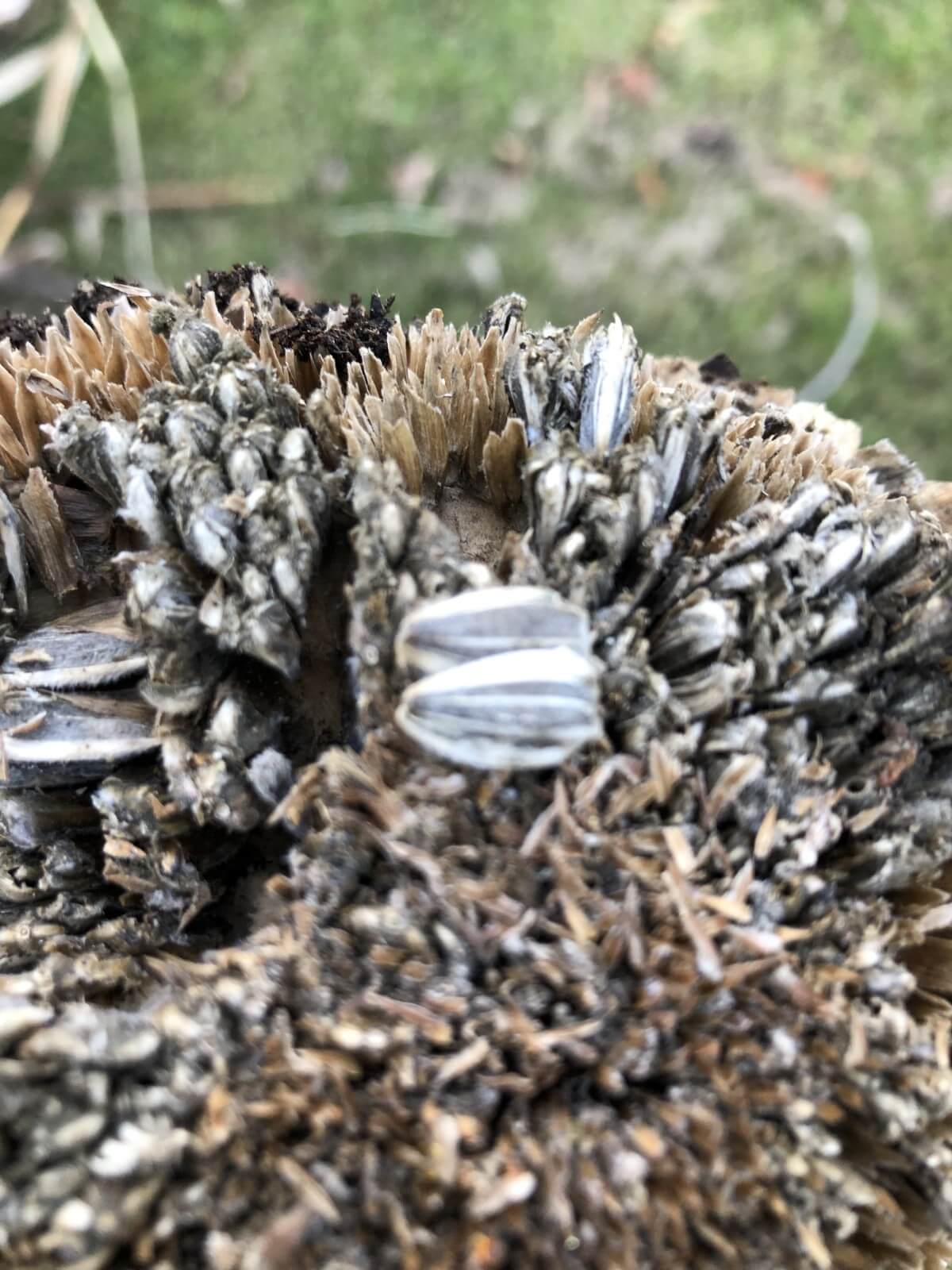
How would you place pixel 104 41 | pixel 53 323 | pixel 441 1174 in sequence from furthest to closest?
pixel 104 41 → pixel 53 323 → pixel 441 1174

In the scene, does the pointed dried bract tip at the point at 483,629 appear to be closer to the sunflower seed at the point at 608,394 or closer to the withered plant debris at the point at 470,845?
the withered plant debris at the point at 470,845

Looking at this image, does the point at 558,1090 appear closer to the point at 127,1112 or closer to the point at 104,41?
the point at 127,1112

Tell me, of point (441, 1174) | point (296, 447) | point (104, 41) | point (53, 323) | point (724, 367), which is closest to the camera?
point (441, 1174)

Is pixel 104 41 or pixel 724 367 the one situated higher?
pixel 104 41

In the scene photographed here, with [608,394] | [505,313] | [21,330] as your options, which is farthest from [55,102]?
[608,394]

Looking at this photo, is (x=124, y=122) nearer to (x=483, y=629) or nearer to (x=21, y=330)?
(x=21, y=330)

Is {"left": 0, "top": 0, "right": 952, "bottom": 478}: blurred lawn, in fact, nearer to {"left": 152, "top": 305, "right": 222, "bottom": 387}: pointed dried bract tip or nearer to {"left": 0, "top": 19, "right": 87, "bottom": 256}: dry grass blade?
{"left": 0, "top": 19, "right": 87, "bottom": 256}: dry grass blade

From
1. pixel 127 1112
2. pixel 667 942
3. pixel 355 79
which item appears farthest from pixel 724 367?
pixel 355 79
